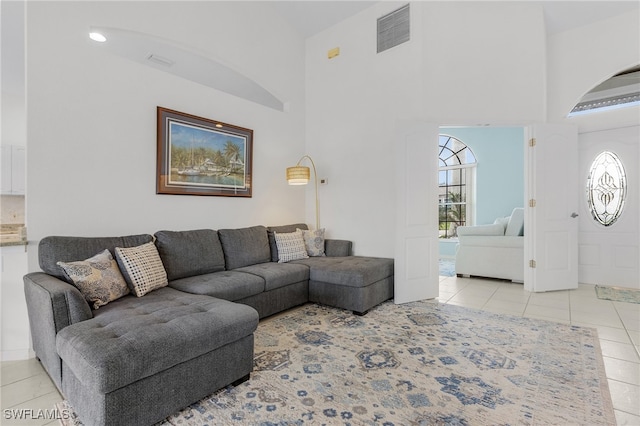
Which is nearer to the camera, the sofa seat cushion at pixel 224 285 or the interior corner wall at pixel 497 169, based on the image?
the sofa seat cushion at pixel 224 285

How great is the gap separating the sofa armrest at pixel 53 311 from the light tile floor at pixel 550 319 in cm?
18

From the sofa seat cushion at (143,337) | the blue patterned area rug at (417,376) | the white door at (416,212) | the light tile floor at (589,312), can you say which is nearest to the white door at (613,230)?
the light tile floor at (589,312)

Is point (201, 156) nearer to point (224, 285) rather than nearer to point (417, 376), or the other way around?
point (224, 285)

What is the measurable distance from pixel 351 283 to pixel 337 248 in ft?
3.60

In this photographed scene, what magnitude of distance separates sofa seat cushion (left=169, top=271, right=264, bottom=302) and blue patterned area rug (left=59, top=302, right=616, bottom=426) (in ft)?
1.27

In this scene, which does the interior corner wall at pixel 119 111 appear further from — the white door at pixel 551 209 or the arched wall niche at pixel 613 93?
the arched wall niche at pixel 613 93

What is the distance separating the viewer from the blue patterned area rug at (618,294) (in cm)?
378

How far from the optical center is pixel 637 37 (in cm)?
402

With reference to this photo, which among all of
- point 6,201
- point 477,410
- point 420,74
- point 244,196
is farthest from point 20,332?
point 420,74

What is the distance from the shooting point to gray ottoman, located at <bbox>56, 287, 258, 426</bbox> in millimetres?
1418

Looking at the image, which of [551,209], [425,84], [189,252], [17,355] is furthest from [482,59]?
[17,355]

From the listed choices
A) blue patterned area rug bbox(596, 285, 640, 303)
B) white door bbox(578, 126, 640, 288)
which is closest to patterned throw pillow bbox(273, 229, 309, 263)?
blue patterned area rug bbox(596, 285, 640, 303)

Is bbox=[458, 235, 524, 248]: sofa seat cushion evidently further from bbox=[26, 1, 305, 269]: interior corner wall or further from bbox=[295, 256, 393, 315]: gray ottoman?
bbox=[26, 1, 305, 269]: interior corner wall

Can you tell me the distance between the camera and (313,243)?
4.21 metres
